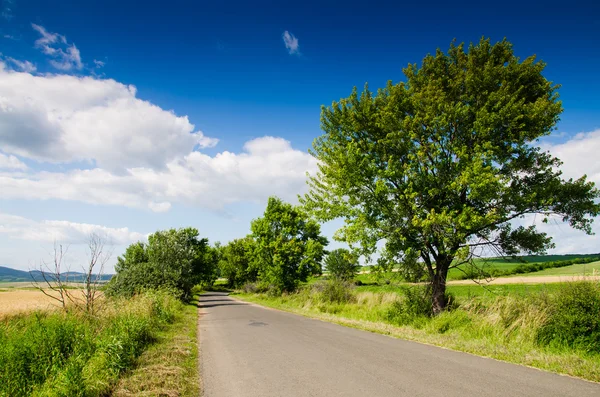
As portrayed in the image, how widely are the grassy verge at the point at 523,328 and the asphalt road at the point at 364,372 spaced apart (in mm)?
837

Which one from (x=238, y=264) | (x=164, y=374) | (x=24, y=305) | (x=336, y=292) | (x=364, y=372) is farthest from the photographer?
(x=238, y=264)

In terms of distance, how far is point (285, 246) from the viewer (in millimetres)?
37750

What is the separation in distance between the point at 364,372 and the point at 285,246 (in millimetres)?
31319

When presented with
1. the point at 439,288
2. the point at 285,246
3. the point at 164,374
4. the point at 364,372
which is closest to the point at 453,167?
the point at 439,288

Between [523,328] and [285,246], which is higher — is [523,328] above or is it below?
below

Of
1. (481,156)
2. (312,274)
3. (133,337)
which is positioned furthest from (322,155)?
(312,274)

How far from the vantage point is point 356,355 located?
8195 millimetres

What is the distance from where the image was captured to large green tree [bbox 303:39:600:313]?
493 inches

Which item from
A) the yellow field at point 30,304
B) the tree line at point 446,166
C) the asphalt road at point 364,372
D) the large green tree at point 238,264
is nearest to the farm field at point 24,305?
the yellow field at point 30,304

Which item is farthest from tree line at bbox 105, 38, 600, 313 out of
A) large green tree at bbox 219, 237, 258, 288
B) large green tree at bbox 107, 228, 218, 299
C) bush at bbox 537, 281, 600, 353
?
large green tree at bbox 219, 237, 258, 288

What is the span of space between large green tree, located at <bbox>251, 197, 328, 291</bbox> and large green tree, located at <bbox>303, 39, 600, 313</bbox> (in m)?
22.9

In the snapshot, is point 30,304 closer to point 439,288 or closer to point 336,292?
point 336,292

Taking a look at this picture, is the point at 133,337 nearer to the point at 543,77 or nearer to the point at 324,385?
the point at 324,385

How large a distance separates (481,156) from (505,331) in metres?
6.19
